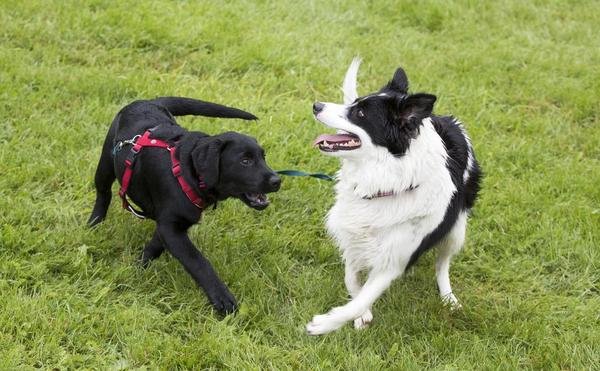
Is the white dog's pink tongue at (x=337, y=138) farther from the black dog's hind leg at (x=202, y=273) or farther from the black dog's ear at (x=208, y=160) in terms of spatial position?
the black dog's hind leg at (x=202, y=273)

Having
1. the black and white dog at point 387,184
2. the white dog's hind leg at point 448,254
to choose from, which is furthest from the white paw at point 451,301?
the black and white dog at point 387,184

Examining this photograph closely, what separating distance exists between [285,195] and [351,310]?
1.43m

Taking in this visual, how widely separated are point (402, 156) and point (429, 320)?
0.89m

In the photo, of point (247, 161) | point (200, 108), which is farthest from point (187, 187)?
point (200, 108)

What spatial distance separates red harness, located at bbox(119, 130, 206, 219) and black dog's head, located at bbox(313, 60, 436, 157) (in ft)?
2.22

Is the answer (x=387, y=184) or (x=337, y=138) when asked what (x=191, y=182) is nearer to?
(x=337, y=138)

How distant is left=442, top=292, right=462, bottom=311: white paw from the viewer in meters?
3.59

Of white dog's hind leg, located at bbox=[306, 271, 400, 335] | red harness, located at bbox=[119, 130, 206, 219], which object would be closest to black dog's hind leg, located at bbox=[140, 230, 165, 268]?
red harness, located at bbox=[119, 130, 206, 219]

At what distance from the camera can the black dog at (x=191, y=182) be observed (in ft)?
11.0

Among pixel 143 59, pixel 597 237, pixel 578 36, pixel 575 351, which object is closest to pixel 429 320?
pixel 575 351

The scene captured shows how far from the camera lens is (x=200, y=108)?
161 inches

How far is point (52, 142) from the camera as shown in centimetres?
453

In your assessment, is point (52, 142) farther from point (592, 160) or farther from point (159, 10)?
point (592, 160)

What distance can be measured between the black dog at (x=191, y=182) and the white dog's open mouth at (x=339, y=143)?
1.10 feet
